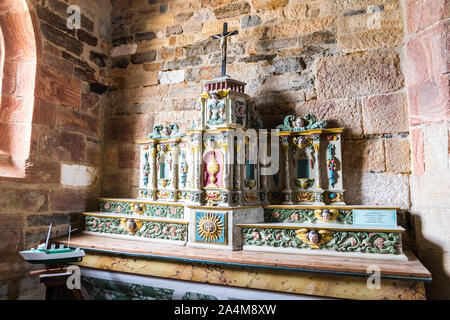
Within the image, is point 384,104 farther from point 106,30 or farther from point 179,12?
point 106,30

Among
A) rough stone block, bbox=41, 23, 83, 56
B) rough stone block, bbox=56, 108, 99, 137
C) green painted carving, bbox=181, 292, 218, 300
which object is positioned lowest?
green painted carving, bbox=181, 292, 218, 300

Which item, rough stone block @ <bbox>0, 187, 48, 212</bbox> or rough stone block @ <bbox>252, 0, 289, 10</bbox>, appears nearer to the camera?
rough stone block @ <bbox>0, 187, 48, 212</bbox>

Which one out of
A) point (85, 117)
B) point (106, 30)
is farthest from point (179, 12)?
point (85, 117)

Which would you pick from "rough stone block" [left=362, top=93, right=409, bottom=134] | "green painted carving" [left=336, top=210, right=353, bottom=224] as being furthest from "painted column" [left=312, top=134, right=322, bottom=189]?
"rough stone block" [left=362, top=93, right=409, bottom=134]

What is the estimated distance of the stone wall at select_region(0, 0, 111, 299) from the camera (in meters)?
2.70

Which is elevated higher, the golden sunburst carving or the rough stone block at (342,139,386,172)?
the rough stone block at (342,139,386,172)

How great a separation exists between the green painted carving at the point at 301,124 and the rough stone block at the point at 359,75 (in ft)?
0.95

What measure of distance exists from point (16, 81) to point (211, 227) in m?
2.39

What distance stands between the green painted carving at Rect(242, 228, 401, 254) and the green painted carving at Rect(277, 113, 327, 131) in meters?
0.94

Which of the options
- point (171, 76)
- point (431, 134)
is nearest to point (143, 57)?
point (171, 76)

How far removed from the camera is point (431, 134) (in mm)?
2348

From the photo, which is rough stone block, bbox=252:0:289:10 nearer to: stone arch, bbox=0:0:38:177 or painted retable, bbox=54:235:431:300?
stone arch, bbox=0:0:38:177

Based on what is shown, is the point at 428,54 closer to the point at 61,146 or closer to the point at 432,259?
the point at 432,259
